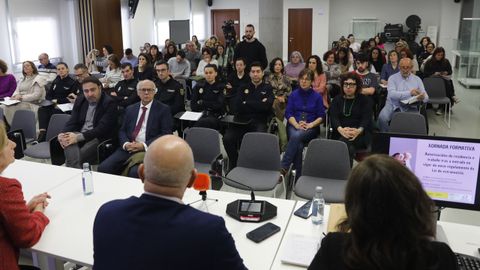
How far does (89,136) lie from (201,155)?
52.1 inches

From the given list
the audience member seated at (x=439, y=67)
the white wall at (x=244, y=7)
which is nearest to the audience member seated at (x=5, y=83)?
the audience member seated at (x=439, y=67)

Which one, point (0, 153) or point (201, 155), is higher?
point (0, 153)

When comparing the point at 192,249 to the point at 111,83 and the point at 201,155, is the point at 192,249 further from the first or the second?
the point at 111,83

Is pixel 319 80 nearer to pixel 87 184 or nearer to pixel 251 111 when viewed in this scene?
pixel 251 111

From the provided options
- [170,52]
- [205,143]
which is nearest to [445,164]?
[205,143]

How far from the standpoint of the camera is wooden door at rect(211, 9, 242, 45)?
17594mm

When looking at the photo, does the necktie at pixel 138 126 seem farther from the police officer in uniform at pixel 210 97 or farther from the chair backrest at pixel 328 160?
the chair backrest at pixel 328 160

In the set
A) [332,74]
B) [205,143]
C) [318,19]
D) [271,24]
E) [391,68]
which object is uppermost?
[318,19]

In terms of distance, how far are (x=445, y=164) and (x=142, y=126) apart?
3106 millimetres

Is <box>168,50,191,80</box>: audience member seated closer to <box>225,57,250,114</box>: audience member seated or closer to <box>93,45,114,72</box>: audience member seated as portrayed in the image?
<box>93,45,114,72</box>: audience member seated

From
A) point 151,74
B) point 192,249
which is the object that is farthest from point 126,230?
point 151,74

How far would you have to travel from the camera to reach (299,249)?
226cm

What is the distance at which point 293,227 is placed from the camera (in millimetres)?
2533

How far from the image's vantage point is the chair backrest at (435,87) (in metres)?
7.36
